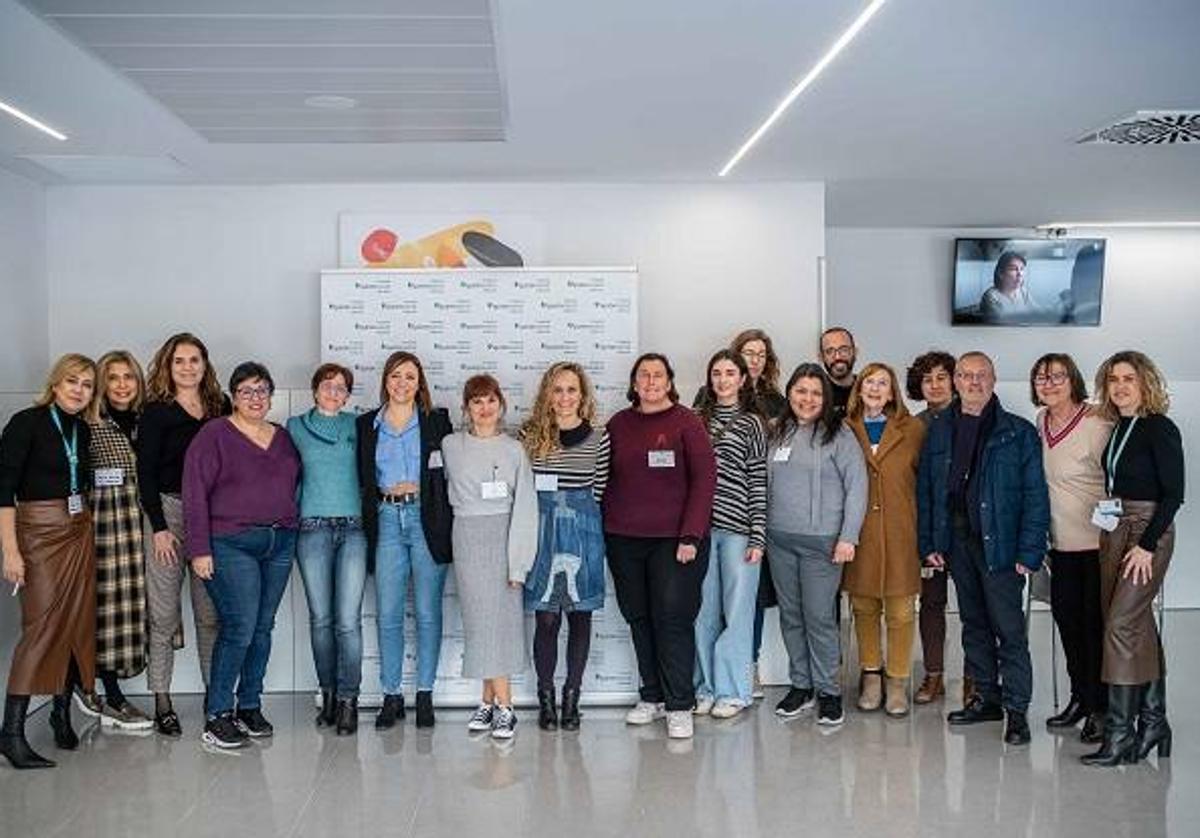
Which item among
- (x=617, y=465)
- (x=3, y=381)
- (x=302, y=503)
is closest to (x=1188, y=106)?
(x=617, y=465)

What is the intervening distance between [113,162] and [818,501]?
385 centimetres

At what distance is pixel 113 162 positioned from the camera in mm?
6066

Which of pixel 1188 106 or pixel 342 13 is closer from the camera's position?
pixel 342 13

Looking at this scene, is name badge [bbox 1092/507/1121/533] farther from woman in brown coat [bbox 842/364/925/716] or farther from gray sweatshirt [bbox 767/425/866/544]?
gray sweatshirt [bbox 767/425/866/544]

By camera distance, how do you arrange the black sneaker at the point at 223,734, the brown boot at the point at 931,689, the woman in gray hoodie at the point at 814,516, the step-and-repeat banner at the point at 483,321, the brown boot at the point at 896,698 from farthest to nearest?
the step-and-repeat banner at the point at 483,321 → the brown boot at the point at 931,689 → the brown boot at the point at 896,698 → the woman in gray hoodie at the point at 814,516 → the black sneaker at the point at 223,734

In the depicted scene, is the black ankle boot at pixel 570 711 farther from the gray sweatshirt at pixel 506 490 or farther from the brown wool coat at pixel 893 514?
the brown wool coat at pixel 893 514

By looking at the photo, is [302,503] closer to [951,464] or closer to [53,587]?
[53,587]

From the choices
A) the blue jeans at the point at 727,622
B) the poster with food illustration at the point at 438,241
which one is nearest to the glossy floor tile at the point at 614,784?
the blue jeans at the point at 727,622

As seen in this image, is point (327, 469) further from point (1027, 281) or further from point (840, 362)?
point (1027, 281)

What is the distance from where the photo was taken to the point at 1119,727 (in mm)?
4758

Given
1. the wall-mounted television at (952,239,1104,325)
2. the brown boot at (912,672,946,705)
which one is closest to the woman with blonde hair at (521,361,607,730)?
the brown boot at (912,672,946,705)

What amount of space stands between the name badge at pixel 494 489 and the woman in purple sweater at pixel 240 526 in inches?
32.9

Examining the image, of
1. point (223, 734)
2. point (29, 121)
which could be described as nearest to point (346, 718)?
point (223, 734)

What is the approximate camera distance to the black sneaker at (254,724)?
17.4 feet
